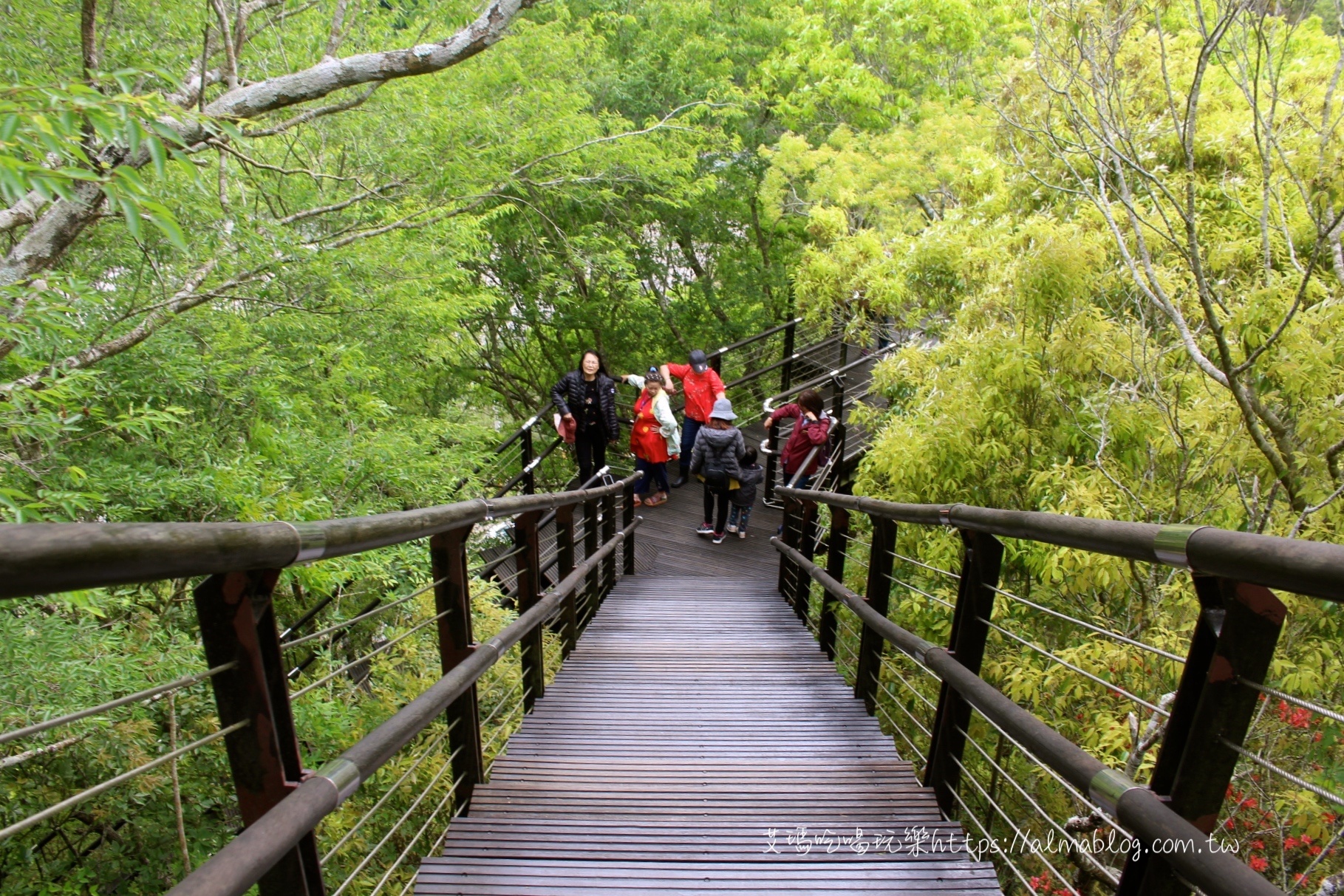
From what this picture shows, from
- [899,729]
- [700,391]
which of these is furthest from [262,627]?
[700,391]

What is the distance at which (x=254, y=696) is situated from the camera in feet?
3.78

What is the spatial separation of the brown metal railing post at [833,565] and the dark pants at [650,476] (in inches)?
173

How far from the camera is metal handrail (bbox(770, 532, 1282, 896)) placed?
1.00 metres

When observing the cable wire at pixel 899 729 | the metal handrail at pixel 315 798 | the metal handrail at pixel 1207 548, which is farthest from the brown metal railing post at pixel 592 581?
the metal handrail at pixel 1207 548

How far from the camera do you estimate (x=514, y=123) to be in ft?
27.0

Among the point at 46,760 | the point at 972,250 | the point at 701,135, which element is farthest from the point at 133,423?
the point at 701,135

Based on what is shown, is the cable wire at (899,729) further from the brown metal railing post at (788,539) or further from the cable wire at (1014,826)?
the brown metal railing post at (788,539)

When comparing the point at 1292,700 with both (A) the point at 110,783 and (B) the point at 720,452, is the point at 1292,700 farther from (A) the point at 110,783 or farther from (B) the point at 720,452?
Result: (B) the point at 720,452

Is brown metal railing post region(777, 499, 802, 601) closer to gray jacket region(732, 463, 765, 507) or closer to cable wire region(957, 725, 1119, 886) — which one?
gray jacket region(732, 463, 765, 507)

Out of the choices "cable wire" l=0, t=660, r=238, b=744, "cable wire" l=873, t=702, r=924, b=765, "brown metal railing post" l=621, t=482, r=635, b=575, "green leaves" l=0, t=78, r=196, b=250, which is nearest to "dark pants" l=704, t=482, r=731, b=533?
"brown metal railing post" l=621, t=482, r=635, b=575

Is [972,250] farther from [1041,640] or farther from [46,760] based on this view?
[46,760]

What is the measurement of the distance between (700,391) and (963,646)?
20.4 ft

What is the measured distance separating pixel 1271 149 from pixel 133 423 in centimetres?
615

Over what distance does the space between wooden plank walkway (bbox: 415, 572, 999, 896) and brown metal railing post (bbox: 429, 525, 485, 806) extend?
0.13m
